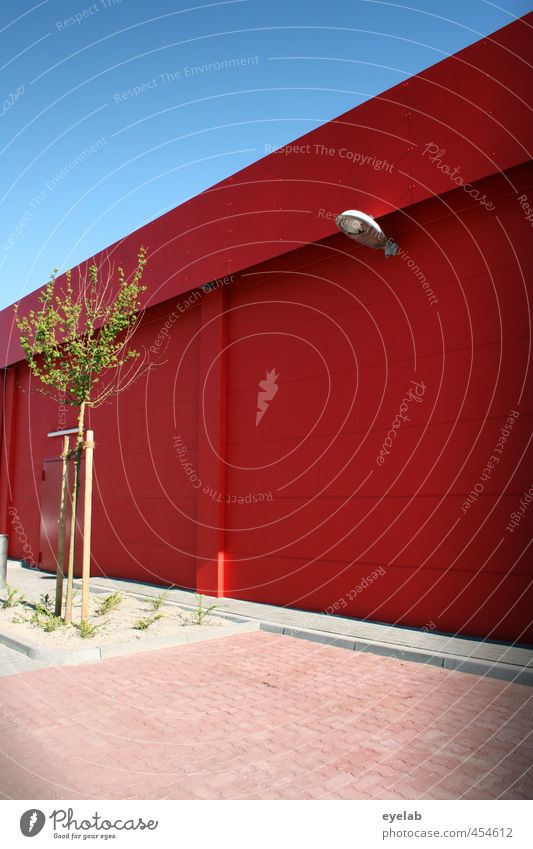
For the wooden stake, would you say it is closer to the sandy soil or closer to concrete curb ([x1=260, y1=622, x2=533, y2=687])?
the sandy soil

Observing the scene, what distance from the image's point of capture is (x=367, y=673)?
6016 mm

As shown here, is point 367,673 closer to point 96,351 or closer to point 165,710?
point 165,710

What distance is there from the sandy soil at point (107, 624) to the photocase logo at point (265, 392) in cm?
346

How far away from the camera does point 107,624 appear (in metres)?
8.06

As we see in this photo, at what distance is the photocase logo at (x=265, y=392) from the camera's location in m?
10.2

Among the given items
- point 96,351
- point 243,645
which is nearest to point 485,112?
point 96,351

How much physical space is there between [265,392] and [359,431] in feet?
7.19

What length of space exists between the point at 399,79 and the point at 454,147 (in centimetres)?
156

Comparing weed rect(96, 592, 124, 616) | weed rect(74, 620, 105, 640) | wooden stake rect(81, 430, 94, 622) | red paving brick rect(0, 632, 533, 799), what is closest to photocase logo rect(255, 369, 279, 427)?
wooden stake rect(81, 430, 94, 622)

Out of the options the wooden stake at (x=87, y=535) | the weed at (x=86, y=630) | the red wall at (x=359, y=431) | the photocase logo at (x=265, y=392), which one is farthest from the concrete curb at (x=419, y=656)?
the photocase logo at (x=265, y=392)
